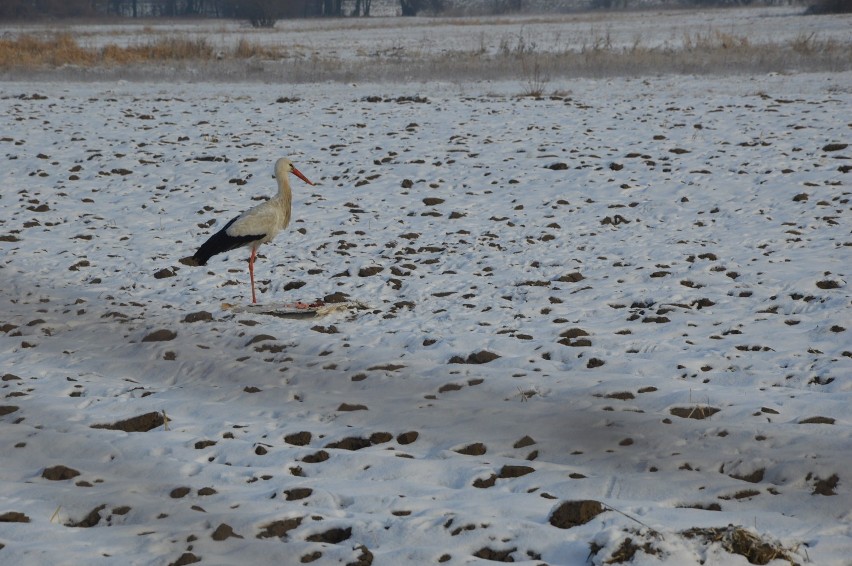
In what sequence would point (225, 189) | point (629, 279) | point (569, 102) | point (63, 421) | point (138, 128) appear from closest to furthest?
point (63, 421) < point (629, 279) < point (225, 189) < point (138, 128) < point (569, 102)

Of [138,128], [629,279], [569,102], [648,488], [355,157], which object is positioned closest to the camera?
[648,488]

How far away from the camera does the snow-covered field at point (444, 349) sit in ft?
17.3

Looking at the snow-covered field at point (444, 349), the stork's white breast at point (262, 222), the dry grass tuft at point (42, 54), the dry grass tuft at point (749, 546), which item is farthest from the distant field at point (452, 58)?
the dry grass tuft at point (749, 546)

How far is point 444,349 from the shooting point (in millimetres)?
8938

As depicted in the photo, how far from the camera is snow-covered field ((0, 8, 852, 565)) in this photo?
527 cm

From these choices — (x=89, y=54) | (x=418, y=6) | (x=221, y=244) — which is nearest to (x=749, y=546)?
(x=221, y=244)

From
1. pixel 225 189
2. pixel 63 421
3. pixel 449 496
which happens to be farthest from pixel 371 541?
pixel 225 189

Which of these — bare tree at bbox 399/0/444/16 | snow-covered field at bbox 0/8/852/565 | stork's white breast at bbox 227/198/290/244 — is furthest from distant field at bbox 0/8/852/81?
bare tree at bbox 399/0/444/16

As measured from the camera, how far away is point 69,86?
28.3 meters

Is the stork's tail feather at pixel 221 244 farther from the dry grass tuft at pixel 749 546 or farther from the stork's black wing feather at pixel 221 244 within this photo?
the dry grass tuft at pixel 749 546

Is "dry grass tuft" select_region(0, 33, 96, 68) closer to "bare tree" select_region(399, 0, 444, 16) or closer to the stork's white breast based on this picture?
the stork's white breast

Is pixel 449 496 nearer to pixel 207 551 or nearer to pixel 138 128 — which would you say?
pixel 207 551

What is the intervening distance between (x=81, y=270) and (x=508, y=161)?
8.32 metres

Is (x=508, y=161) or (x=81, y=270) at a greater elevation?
(x=508, y=161)
